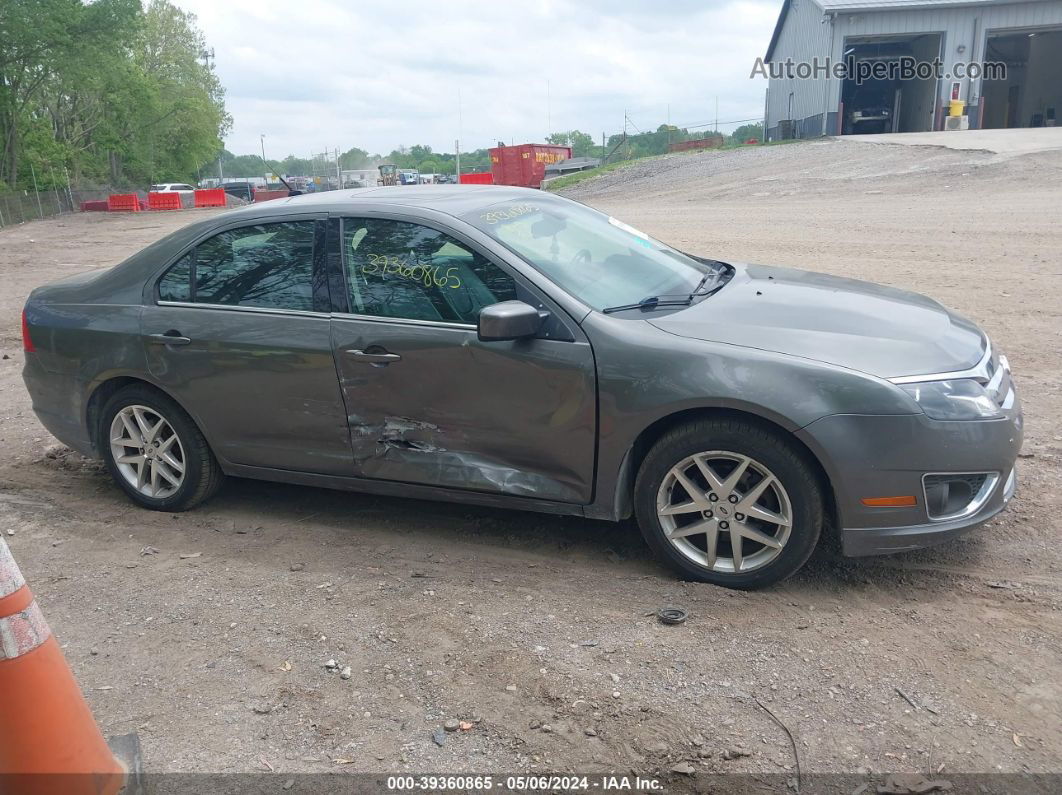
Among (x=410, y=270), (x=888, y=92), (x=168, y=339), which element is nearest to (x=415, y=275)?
(x=410, y=270)

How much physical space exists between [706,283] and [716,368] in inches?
45.4

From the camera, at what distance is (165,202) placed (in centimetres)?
4178

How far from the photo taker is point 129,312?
4.89m

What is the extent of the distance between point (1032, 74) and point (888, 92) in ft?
22.3

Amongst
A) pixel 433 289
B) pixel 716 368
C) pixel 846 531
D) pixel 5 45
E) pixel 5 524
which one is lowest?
pixel 5 524

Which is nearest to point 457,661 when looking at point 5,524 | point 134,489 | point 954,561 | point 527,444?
point 527,444

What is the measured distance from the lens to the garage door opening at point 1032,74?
41.3 m

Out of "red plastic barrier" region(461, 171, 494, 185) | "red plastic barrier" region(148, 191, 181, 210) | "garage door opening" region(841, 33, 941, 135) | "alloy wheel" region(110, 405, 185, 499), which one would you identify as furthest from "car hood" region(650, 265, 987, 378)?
"red plastic barrier" region(148, 191, 181, 210)

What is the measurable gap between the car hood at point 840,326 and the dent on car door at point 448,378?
0.57 m

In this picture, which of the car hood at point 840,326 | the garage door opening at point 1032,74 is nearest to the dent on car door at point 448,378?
the car hood at point 840,326

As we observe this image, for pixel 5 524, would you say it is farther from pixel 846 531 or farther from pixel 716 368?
pixel 846 531

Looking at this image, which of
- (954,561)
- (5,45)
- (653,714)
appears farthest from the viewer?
(5,45)

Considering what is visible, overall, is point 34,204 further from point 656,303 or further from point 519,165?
point 656,303

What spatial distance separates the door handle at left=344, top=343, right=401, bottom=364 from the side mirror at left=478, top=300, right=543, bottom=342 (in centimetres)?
55
